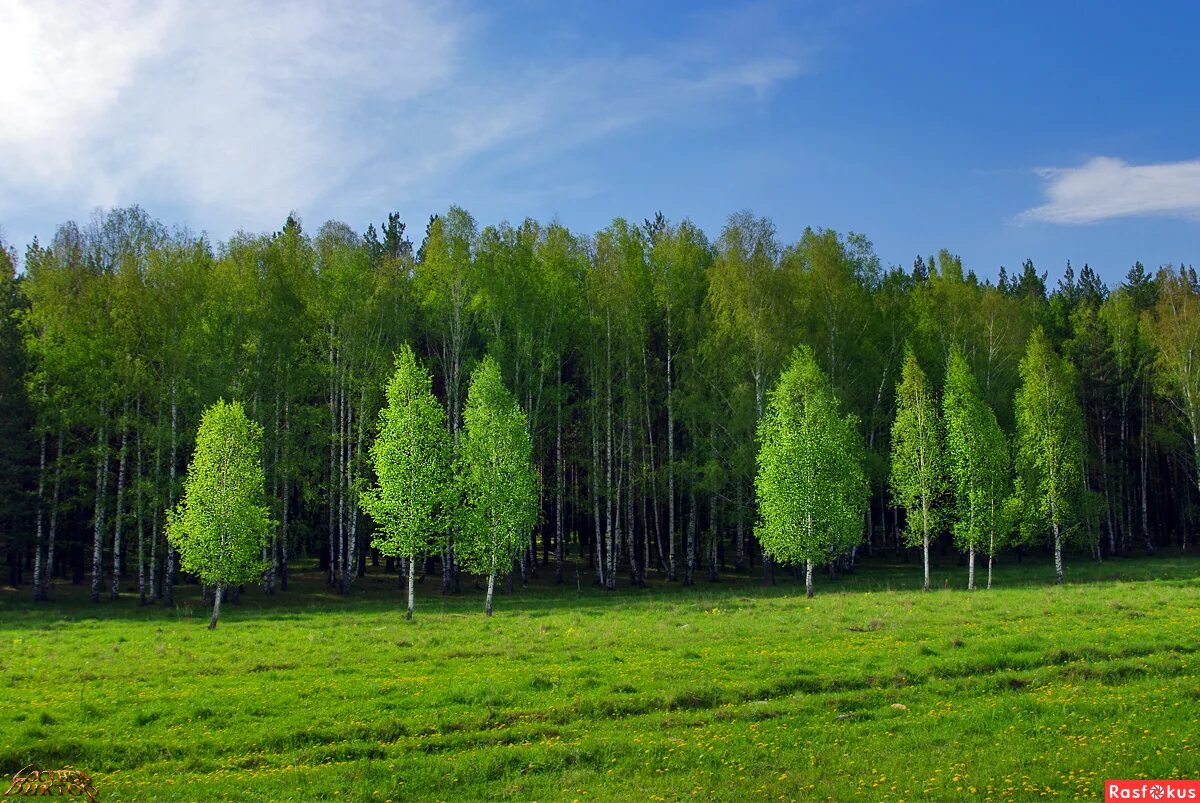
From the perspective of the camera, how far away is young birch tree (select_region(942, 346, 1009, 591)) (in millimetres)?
45219

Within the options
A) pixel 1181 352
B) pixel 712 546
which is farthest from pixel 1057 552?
pixel 1181 352

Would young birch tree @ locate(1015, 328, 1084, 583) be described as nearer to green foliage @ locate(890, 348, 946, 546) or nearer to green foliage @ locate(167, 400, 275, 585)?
green foliage @ locate(890, 348, 946, 546)

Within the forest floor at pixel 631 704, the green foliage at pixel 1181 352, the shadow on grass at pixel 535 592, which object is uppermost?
the green foliage at pixel 1181 352

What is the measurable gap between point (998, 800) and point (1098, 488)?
225ft

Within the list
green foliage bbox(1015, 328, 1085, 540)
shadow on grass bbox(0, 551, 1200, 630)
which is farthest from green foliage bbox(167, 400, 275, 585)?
green foliage bbox(1015, 328, 1085, 540)

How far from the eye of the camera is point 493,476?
3994 centimetres

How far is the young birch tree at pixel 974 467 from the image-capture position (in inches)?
1780

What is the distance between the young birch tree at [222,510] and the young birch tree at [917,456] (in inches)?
1348

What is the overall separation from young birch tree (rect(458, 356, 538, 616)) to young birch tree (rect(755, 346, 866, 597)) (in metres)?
12.5

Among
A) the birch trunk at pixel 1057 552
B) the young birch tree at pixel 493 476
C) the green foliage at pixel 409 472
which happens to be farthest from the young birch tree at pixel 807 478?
the green foliage at pixel 409 472

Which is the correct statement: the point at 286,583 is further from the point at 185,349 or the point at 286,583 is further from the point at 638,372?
the point at 638,372

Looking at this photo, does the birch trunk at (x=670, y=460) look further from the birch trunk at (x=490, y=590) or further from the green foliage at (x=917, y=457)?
the birch trunk at (x=490, y=590)

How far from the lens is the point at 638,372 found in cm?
5388

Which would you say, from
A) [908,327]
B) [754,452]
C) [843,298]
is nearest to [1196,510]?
[908,327]
